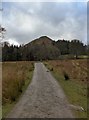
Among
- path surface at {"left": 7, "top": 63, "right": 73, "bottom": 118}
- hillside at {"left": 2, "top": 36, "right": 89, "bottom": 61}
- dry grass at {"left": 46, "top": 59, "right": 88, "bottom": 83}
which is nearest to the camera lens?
path surface at {"left": 7, "top": 63, "right": 73, "bottom": 118}

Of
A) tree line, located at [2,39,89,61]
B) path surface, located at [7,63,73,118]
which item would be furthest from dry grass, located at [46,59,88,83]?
tree line, located at [2,39,89,61]

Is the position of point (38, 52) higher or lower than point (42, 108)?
higher

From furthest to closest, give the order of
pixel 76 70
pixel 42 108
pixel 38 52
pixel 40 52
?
pixel 40 52, pixel 38 52, pixel 76 70, pixel 42 108

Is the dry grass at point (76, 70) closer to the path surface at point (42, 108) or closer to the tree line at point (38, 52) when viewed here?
the path surface at point (42, 108)

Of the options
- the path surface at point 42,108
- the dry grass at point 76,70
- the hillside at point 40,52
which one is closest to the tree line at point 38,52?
the hillside at point 40,52

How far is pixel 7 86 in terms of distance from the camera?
1543 cm

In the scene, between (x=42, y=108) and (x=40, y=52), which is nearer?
(x=42, y=108)

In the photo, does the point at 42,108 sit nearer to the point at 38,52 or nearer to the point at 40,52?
the point at 38,52

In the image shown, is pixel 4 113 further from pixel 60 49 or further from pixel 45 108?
pixel 60 49

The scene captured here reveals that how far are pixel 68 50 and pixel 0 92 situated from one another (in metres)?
140

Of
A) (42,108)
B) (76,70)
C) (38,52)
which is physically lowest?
(42,108)

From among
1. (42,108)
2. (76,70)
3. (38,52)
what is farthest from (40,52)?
(42,108)

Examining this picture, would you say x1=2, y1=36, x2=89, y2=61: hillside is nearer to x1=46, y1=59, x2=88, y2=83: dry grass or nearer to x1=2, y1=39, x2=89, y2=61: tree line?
x1=2, y1=39, x2=89, y2=61: tree line

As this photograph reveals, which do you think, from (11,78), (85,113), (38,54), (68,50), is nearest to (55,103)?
(85,113)
